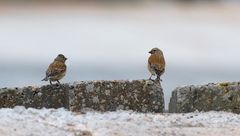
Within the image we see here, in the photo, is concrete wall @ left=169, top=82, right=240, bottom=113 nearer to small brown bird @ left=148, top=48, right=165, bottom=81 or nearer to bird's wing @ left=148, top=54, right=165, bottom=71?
small brown bird @ left=148, top=48, right=165, bottom=81

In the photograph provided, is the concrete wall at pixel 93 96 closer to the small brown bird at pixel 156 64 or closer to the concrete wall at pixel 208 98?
the concrete wall at pixel 208 98

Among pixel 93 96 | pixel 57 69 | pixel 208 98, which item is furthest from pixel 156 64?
pixel 93 96

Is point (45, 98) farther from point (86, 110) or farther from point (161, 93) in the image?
point (161, 93)

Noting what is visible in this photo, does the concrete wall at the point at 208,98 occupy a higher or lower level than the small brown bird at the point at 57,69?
lower

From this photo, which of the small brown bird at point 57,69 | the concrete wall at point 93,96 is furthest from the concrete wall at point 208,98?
the small brown bird at point 57,69

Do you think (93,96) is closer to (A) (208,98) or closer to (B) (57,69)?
(A) (208,98)

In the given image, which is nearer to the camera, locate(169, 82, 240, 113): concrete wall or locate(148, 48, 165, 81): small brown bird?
locate(169, 82, 240, 113): concrete wall

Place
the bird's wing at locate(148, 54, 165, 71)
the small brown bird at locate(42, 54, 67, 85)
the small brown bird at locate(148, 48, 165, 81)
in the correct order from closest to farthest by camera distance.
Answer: the small brown bird at locate(42, 54, 67, 85), the small brown bird at locate(148, 48, 165, 81), the bird's wing at locate(148, 54, 165, 71)

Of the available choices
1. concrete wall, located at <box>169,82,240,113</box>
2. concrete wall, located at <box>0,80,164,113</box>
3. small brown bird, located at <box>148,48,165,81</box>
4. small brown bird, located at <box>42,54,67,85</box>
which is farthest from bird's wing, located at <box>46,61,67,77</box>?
concrete wall, located at <box>169,82,240,113</box>

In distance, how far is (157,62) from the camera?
1278cm

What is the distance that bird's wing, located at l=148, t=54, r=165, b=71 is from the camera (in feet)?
41.4

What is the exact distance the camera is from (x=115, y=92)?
33.4 feet

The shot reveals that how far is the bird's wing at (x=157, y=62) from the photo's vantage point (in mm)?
12604

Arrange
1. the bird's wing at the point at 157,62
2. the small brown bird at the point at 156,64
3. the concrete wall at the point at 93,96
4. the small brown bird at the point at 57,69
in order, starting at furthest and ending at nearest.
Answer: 1. the bird's wing at the point at 157,62
2. the small brown bird at the point at 156,64
3. the small brown bird at the point at 57,69
4. the concrete wall at the point at 93,96
